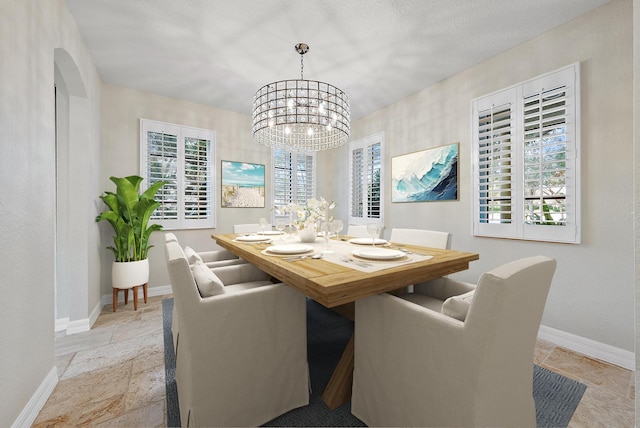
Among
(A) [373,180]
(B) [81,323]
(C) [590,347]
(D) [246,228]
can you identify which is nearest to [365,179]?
(A) [373,180]

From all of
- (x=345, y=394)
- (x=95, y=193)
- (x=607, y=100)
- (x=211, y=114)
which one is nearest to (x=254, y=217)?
(x=211, y=114)

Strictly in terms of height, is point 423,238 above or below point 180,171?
below

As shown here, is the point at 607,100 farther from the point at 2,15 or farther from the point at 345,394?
the point at 2,15

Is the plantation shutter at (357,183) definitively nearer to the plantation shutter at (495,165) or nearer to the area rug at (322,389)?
the plantation shutter at (495,165)

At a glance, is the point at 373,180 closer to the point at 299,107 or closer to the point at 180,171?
the point at 299,107

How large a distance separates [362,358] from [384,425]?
292 mm

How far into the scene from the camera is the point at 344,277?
3.90ft

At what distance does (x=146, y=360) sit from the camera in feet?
6.46

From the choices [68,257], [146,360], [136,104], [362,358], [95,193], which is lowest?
[146,360]

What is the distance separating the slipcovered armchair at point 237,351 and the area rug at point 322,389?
9 centimetres

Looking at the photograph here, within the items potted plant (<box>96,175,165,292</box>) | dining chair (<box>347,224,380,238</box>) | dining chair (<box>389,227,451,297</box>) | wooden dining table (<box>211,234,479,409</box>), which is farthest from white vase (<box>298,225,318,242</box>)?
potted plant (<box>96,175,165,292</box>)

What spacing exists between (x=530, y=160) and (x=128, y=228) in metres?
4.12

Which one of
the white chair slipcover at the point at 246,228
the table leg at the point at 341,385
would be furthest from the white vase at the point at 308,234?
the white chair slipcover at the point at 246,228

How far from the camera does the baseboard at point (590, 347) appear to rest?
74.2 inches
